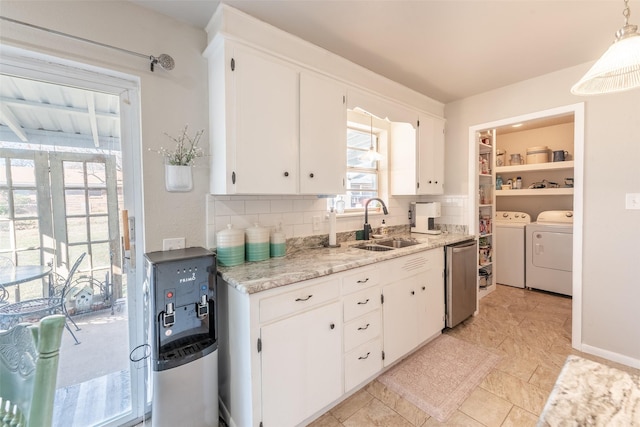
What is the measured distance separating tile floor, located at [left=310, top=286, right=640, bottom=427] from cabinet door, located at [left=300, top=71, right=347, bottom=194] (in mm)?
1476

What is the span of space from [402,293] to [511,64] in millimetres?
2209

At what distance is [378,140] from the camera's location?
3178mm

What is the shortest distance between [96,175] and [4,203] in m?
0.39

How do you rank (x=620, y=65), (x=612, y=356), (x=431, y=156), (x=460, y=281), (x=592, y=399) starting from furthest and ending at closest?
(x=431, y=156)
(x=460, y=281)
(x=612, y=356)
(x=620, y=65)
(x=592, y=399)

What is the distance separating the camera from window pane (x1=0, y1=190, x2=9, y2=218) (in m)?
1.35

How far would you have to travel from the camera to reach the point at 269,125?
70.2 inches

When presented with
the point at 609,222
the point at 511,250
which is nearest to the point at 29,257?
the point at 609,222

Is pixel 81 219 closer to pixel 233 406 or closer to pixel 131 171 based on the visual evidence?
pixel 131 171

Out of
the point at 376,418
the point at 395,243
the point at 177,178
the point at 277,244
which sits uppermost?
the point at 177,178

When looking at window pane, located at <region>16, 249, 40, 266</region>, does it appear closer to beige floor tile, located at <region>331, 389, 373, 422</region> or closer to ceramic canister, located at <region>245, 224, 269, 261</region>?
ceramic canister, located at <region>245, 224, 269, 261</region>

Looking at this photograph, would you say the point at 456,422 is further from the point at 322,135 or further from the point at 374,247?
the point at 322,135

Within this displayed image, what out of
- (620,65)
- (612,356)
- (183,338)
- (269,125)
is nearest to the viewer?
(620,65)

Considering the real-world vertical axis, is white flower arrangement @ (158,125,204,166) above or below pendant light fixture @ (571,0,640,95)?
below

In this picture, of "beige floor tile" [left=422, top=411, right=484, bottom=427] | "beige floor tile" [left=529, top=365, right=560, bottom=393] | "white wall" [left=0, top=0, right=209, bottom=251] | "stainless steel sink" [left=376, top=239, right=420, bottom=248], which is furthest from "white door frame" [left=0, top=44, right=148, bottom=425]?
"beige floor tile" [left=529, top=365, right=560, bottom=393]
